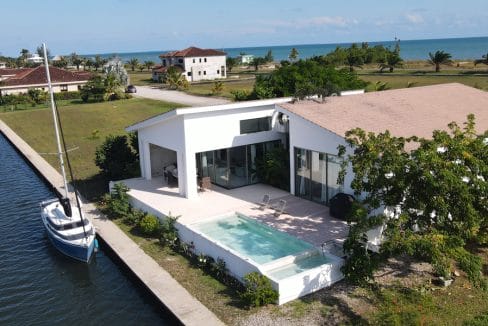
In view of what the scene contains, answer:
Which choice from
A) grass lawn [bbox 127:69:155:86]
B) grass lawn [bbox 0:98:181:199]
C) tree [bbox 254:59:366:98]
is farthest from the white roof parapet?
grass lawn [bbox 127:69:155:86]

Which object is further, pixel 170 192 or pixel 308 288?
pixel 170 192

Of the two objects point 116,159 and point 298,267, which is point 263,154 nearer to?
point 116,159

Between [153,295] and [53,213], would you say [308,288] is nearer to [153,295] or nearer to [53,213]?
[153,295]

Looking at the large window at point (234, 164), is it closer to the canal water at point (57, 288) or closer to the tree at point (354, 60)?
the canal water at point (57, 288)

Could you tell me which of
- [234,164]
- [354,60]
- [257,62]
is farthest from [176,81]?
[234,164]

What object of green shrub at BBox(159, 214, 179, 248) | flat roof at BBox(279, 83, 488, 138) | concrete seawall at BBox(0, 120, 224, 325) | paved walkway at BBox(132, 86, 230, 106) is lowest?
concrete seawall at BBox(0, 120, 224, 325)

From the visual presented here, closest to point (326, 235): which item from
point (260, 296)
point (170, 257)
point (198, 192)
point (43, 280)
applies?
point (260, 296)

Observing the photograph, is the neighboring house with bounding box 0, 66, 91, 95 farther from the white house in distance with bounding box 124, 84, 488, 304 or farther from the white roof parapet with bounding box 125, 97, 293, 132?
the white roof parapet with bounding box 125, 97, 293, 132
